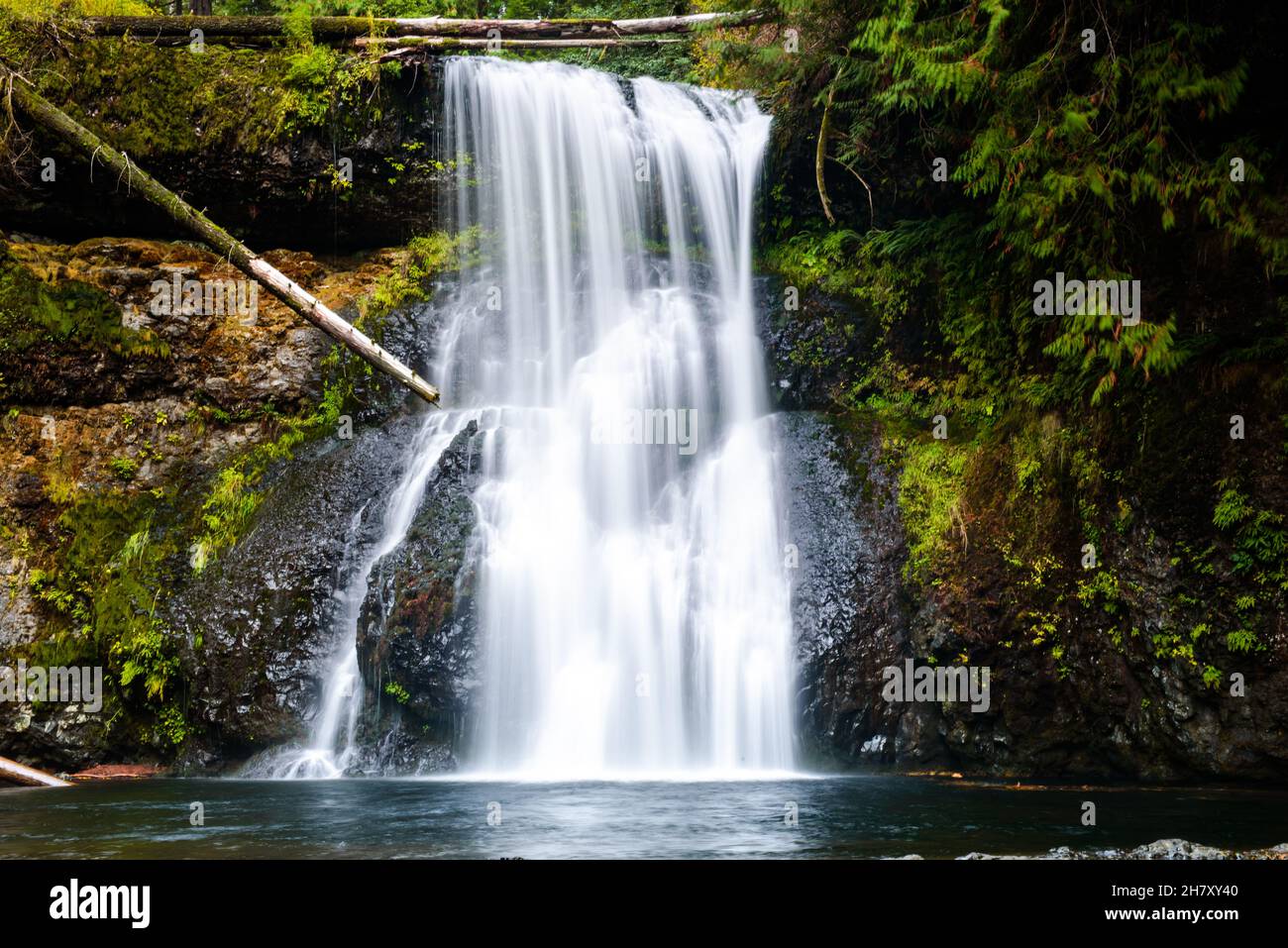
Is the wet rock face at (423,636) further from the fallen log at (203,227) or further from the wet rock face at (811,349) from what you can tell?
the wet rock face at (811,349)

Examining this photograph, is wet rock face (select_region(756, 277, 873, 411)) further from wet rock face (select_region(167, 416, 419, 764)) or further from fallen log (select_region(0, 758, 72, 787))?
fallen log (select_region(0, 758, 72, 787))

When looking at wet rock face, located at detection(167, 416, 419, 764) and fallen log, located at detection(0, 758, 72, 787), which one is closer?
fallen log, located at detection(0, 758, 72, 787)

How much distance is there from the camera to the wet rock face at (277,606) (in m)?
10.4

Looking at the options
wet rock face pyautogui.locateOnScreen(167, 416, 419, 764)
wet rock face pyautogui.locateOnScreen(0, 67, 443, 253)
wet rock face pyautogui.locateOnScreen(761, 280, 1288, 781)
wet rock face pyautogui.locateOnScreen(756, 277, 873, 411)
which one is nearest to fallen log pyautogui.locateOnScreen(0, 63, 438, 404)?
wet rock face pyautogui.locateOnScreen(0, 67, 443, 253)

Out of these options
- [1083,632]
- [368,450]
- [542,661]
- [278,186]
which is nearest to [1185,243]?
[1083,632]

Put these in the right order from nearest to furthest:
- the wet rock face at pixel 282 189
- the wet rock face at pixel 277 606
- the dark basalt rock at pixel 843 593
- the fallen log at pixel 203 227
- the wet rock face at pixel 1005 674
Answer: the wet rock face at pixel 1005 674 → the dark basalt rock at pixel 843 593 → the wet rock face at pixel 277 606 → the fallen log at pixel 203 227 → the wet rock face at pixel 282 189

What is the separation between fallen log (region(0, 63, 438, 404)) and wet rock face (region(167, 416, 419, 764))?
3.99 feet

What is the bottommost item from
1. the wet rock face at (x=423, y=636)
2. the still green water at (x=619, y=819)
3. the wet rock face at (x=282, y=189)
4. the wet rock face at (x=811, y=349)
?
the still green water at (x=619, y=819)

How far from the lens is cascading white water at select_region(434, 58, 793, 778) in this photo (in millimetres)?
9836

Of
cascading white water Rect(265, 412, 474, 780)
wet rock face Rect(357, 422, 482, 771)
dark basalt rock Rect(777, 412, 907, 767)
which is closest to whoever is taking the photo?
dark basalt rock Rect(777, 412, 907, 767)

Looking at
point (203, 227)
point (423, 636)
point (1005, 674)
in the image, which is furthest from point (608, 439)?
point (203, 227)

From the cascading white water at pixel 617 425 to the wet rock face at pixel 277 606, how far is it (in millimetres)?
1780

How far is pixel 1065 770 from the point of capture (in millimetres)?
9234

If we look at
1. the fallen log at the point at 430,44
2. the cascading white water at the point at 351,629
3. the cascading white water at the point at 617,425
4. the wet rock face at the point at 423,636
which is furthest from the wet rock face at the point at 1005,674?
the fallen log at the point at 430,44
